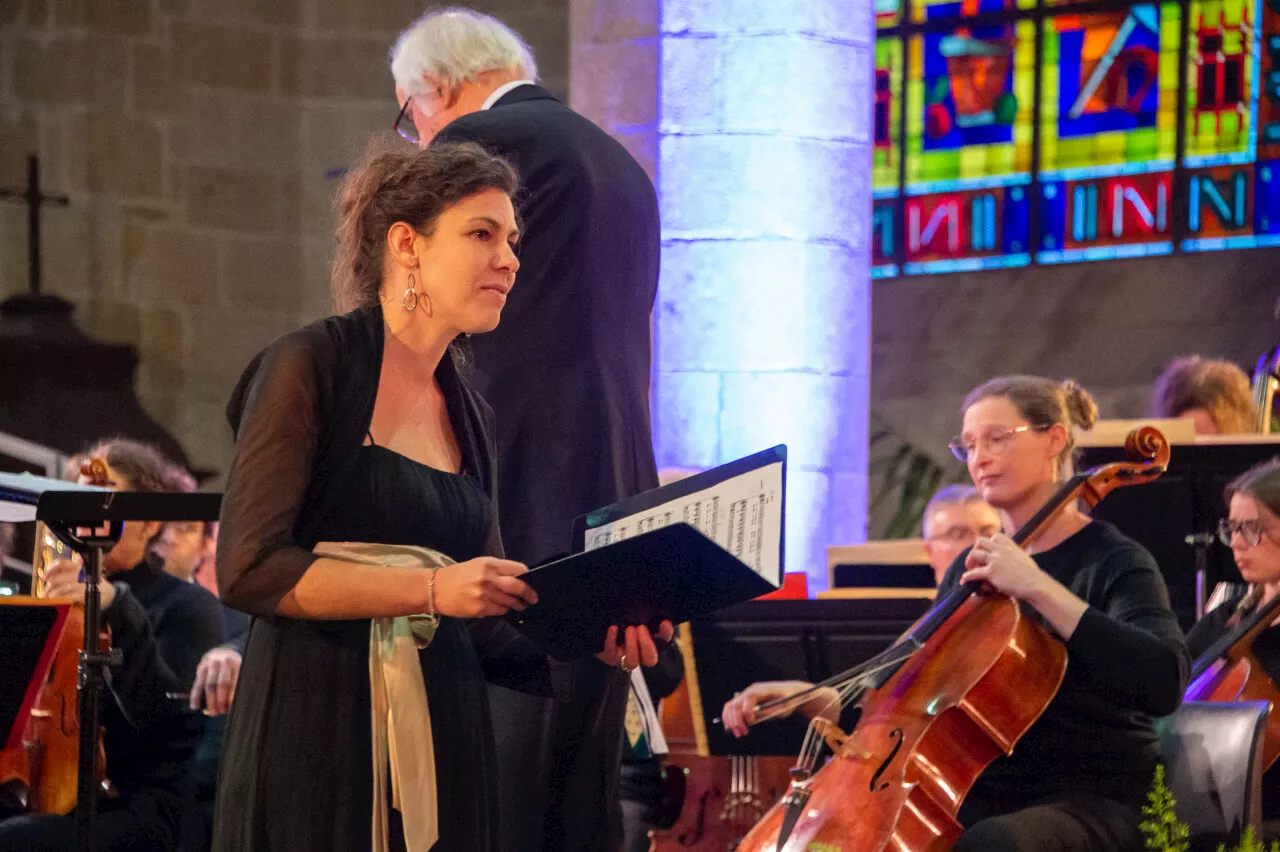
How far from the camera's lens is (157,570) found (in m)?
4.56

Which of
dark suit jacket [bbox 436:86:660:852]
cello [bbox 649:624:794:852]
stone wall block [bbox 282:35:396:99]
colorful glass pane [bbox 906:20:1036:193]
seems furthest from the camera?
colorful glass pane [bbox 906:20:1036:193]

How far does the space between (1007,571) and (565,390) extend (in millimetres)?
991

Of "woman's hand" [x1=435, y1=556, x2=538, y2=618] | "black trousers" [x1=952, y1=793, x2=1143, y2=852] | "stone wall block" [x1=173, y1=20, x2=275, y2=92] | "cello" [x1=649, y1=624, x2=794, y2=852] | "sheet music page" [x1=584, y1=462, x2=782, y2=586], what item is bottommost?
"cello" [x1=649, y1=624, x2=794, y2=852]

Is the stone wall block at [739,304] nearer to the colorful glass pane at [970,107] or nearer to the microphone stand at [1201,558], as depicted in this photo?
the microphone stand at [1201,558]

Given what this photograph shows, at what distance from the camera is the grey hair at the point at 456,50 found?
3154mm

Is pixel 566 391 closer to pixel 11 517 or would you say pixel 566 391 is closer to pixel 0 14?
pixel 11 517

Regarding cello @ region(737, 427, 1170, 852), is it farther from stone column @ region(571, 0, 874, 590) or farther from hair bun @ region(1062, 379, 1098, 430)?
stone column @ region(571, 0, 874, 590)

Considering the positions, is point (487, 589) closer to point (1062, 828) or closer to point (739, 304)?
point (1062, 828)

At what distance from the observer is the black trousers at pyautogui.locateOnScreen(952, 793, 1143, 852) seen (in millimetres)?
3295

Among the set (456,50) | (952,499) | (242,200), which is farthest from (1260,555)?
(242,200)

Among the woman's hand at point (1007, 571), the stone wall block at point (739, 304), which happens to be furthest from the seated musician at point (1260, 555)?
the stone wall block at point (739, 304)

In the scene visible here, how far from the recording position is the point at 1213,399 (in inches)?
236

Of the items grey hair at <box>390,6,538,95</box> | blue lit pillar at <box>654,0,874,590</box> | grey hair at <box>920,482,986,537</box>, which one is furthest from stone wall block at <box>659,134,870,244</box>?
grey hair at <box>390,6,538,95</box>

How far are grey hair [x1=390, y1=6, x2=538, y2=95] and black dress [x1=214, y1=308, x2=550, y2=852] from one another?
37.5 inches
